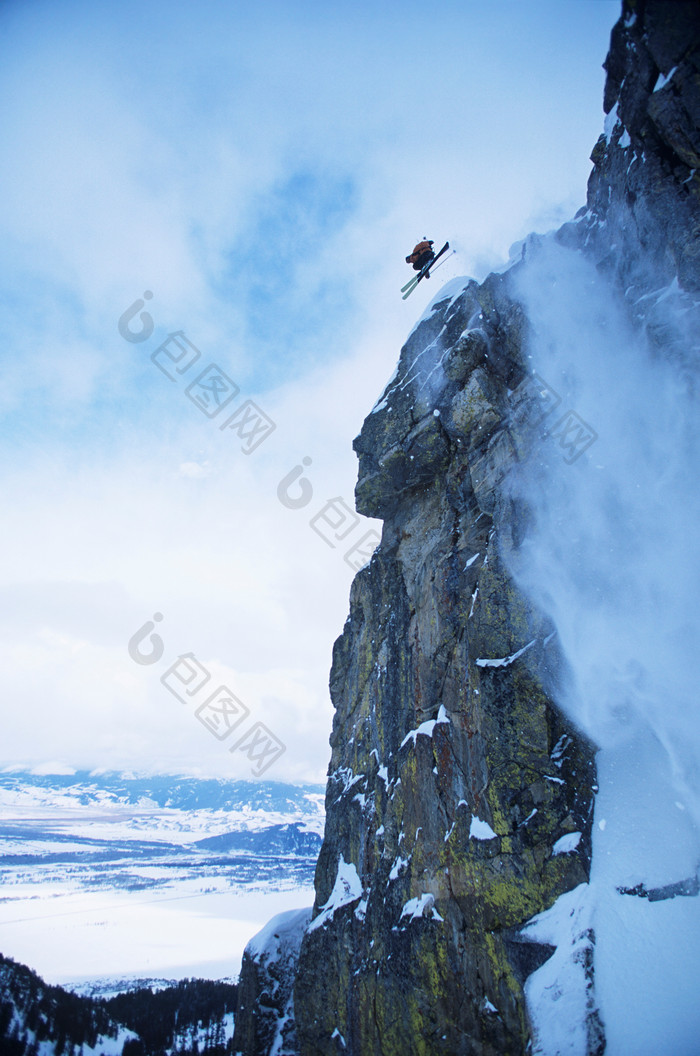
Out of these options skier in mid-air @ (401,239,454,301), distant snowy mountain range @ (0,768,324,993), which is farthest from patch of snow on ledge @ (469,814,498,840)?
distant snowy mountain range @ (0,768,324,993)

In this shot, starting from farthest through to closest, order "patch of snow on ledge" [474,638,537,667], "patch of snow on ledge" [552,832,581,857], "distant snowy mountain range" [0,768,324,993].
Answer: "distant snowy mountain range" [0,768,324,993] → "patch of snow on ledge" [474,638,537,667] → "patch of snow on ledge" [552,832,581,857]

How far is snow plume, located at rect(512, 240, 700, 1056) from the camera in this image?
34.9ft

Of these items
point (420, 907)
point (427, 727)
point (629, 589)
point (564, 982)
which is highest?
point (629, 589)

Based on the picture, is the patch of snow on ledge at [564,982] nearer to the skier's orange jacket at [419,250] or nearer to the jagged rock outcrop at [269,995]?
the jagged rock outcrop at [269,995]

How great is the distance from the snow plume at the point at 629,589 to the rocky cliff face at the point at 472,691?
0.46 metres

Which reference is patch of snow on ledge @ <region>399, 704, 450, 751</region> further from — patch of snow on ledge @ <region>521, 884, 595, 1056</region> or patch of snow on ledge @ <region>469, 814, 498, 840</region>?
patch of snow on ledge @ <region>521, 884, 595, 1056</region>

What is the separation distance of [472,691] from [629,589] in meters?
5.66

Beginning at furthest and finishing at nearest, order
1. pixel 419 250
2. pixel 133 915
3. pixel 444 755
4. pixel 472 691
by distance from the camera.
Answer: pixel 133 915, pixel 419 250, pixel 444 755, pixel 472 691

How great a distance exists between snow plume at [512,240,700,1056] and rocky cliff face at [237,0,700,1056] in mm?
458

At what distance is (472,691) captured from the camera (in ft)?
50.6

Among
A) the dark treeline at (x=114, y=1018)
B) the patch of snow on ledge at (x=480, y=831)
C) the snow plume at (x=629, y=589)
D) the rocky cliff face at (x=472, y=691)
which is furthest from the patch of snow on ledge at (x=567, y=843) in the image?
the dark treeline at (x=114, y=1018)

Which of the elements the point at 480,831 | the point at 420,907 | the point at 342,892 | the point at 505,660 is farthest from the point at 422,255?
the point at 342,892

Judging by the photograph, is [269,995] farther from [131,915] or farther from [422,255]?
[131,915]

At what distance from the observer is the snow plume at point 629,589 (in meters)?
10.6
